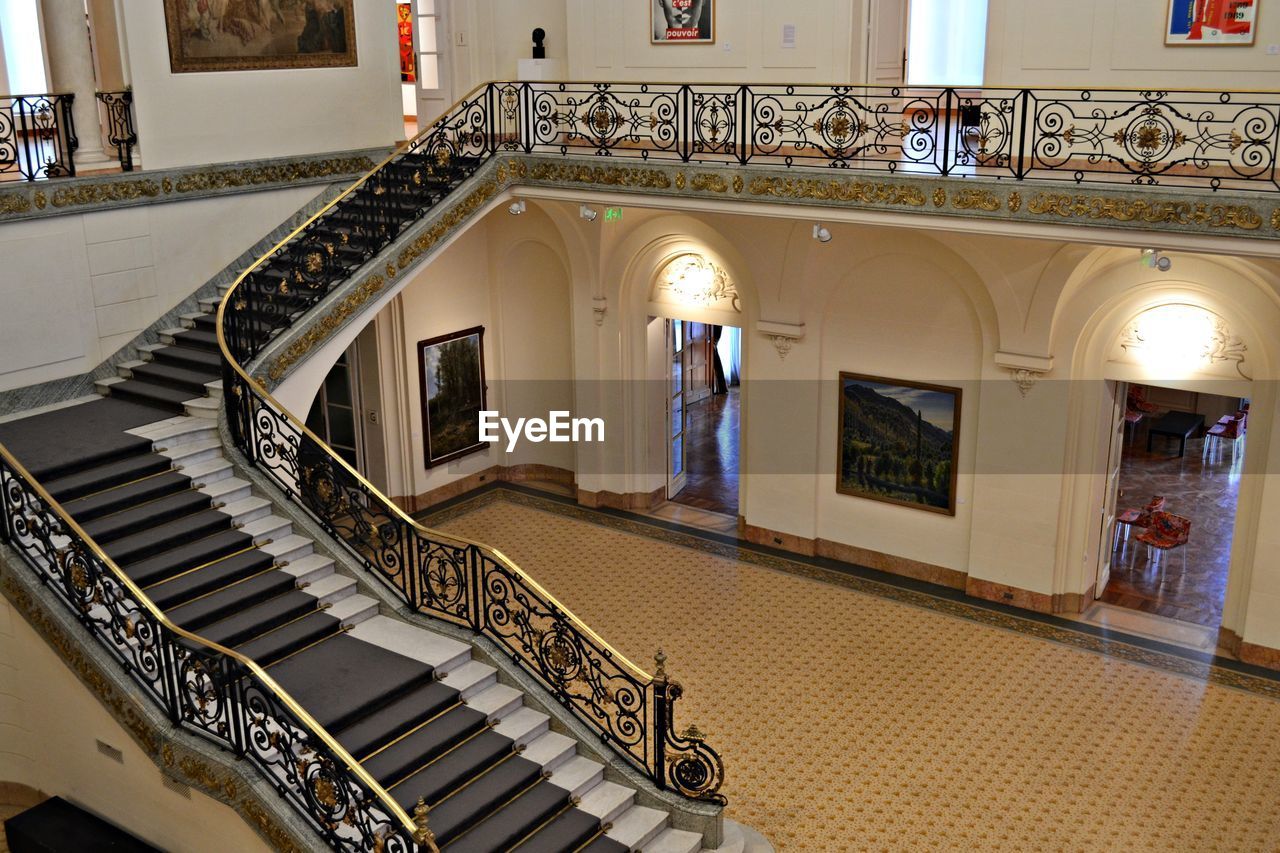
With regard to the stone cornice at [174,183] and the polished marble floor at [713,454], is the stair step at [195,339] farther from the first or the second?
the polished marble floor at [713,454]

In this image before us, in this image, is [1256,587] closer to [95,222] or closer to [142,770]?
[142,770]

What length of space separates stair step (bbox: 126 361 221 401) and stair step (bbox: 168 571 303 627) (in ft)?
7.58

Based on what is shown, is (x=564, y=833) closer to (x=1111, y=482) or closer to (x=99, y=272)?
(x=99, y=272)

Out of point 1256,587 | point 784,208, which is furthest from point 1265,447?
point 784,208

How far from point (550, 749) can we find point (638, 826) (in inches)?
28.7

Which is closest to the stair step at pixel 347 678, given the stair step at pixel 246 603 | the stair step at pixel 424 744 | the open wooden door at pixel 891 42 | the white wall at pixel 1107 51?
the stair step at pixel 424 744

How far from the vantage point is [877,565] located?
40.2ft

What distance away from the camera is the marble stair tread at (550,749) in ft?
24.6

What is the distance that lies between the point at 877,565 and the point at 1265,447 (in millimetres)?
3815

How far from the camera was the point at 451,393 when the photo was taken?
14172 mm

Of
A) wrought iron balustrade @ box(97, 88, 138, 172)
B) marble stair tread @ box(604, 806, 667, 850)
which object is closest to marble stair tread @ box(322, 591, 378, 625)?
marble stair tread @ box(604, 806, 667, 850)

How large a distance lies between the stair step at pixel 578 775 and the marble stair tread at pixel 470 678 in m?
0.75

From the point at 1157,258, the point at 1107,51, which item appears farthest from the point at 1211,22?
the point at 1157,258

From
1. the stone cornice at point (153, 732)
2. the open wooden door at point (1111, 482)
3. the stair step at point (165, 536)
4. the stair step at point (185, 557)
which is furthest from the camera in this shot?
the open wooden door at point (1111, 482)
